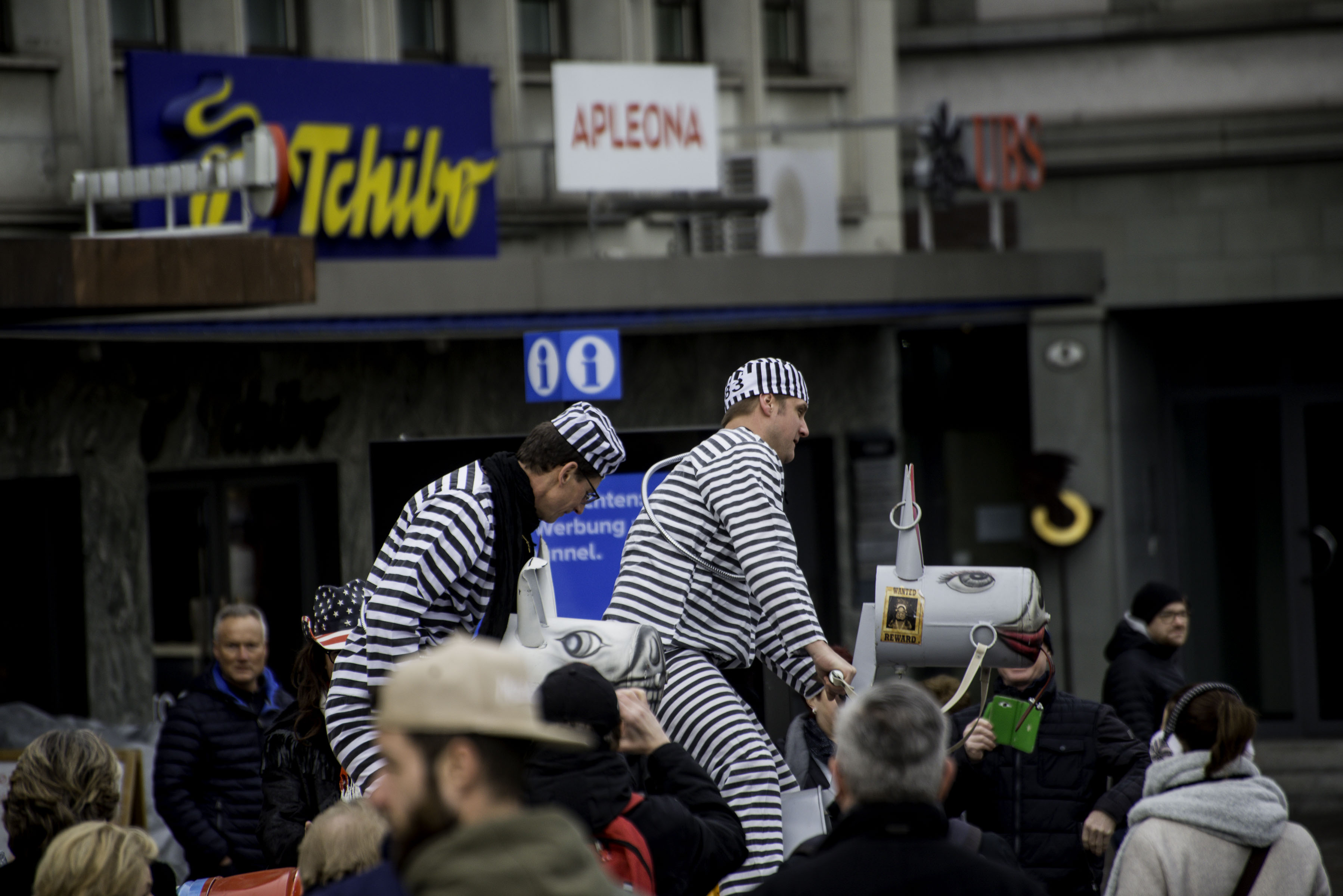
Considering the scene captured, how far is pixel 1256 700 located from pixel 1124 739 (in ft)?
32.0

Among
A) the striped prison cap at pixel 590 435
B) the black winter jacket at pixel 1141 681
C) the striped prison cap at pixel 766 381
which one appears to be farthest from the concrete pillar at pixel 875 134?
the striped prison cap at pixel 590 435

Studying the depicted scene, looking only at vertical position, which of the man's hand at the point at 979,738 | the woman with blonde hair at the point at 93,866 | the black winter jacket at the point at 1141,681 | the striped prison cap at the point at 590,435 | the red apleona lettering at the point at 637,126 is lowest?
the black winter jacket at the point at 1141,681

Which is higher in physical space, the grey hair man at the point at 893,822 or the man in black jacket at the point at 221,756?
the grey hair man at the point at 893,822

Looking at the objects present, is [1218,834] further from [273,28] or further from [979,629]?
[273,28]

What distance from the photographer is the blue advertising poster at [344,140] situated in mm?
10719

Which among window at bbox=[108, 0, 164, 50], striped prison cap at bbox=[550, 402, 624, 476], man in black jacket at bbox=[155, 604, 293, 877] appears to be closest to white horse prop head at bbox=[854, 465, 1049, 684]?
striped prison cap at bbox=[550, 402, 624, 476]

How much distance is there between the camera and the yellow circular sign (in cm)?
1510

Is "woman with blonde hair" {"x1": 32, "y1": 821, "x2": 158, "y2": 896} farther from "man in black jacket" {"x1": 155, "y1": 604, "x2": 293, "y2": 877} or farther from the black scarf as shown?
"man in black jacket" {"x1": 155, "y1": 604, "x2": 293, "y2": 877}

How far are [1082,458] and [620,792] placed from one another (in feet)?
39.3

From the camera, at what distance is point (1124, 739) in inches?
258

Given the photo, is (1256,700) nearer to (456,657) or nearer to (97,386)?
(97,386)

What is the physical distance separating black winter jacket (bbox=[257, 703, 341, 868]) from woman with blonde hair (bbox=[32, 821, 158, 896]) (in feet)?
5.44

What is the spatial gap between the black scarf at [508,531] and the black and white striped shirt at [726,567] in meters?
0.57

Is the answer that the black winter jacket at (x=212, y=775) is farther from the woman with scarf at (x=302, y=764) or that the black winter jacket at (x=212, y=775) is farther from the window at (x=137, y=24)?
the window at (x=137, y=24)
